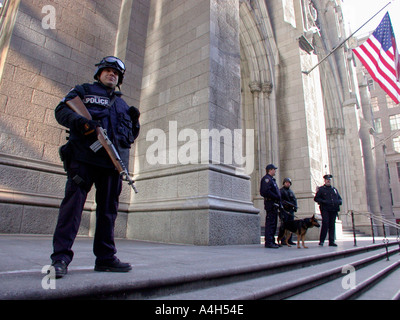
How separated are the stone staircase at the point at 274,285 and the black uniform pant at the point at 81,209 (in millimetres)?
573

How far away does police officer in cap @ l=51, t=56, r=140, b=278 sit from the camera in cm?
212

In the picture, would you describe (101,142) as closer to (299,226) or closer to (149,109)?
(299,226)

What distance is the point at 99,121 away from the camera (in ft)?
7.74

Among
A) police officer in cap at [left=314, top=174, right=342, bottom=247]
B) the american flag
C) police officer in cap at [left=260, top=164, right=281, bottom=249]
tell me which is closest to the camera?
police officer in cap at [left=260, top=164, right=281, bottom=249]

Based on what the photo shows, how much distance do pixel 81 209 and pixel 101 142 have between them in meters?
0.56

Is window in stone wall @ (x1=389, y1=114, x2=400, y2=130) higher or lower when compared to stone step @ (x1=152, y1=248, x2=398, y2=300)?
higher

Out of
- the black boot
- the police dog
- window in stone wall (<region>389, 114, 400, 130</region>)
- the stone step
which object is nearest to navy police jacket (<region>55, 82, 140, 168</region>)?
the black boot

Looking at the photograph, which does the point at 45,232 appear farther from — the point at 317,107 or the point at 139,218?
the point at 317,107

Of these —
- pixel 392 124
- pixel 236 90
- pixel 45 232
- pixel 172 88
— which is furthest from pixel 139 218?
pixel 392 124

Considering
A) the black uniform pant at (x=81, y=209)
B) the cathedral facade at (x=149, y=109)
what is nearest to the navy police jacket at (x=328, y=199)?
the cathedral facade at (x=149, y=109)

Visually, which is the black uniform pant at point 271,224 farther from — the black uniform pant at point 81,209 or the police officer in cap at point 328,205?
the black uniform pant at point 81,209

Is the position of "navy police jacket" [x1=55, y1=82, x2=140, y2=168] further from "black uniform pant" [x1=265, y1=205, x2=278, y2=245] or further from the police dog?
the police dog

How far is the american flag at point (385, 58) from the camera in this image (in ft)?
41.4

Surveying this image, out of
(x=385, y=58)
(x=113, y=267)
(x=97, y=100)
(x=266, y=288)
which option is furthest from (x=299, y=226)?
(x=385, y=58)
